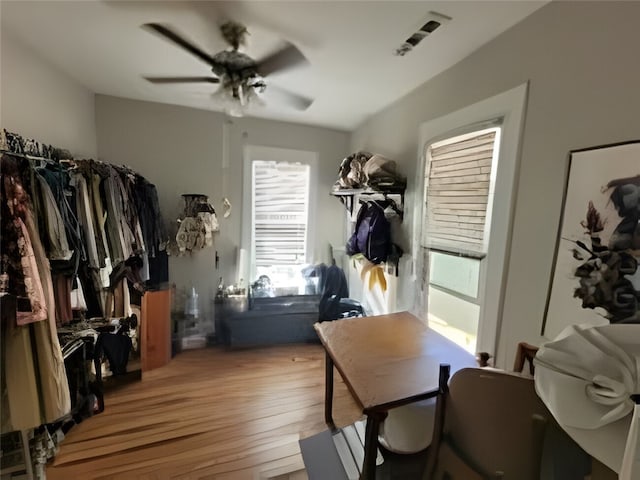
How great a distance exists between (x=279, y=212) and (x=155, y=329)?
5.51 feet

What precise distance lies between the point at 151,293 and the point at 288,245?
145 centimetres

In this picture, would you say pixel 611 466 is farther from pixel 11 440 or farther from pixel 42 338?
pixel 11 440

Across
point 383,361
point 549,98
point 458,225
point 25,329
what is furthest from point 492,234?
point 25,329

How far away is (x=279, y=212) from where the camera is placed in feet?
10.7

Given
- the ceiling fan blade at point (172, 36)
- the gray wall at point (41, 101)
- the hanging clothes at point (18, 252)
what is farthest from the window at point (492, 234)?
the gray wall at point (41, 101)

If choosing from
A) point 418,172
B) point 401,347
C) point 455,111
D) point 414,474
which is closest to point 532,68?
point 455,111

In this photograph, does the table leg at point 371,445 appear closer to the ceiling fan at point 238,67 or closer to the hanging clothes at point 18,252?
the hanging clothes at point 18,252

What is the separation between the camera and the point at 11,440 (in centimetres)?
150

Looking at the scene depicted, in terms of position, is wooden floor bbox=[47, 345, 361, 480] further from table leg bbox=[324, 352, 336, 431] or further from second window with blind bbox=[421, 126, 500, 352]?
second window with blind bbox=[421, 126, 500, 352]

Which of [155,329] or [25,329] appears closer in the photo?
[25,329]

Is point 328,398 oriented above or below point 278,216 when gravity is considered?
below

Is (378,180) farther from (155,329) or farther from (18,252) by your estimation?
(155,329)

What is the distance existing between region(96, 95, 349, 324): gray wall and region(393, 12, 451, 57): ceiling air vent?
1741 mm

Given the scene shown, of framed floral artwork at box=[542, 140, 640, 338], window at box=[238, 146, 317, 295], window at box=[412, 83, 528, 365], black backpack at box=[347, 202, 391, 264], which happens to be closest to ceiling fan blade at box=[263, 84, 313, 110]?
window at box=[412, 83, 528, 365]
